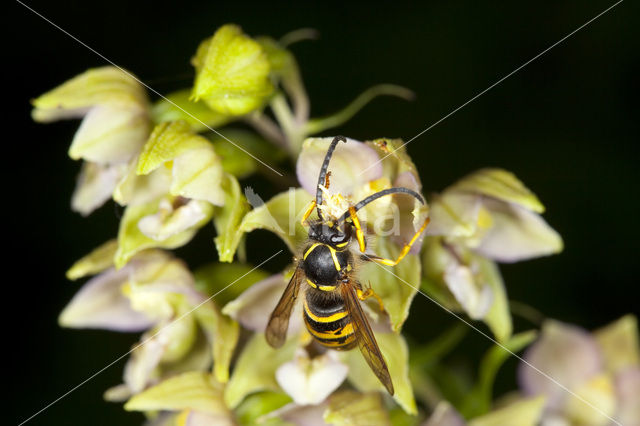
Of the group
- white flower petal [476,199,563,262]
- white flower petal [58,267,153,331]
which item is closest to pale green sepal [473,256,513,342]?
white flower petal [476,199,563,262]

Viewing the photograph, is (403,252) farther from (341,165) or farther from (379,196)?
(341,165)

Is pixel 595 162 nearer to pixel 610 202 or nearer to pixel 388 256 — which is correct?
pixel 610 202

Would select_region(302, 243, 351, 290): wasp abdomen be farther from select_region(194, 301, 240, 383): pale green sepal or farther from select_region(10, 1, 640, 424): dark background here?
select_region(10, 1, 640, 424): dark background

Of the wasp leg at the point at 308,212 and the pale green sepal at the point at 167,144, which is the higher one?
the pale green sepal at the point at 167,144

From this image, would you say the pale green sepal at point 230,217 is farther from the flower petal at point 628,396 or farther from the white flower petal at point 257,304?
the flower petal at point 628,396

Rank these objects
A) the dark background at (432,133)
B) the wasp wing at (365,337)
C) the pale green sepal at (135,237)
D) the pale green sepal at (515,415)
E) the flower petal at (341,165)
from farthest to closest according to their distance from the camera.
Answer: the dark background at (432,133), the pale green sepal at (515,415), the pale green sepal at (135,237), the flower petal at (341,165), the wasp wing at (365,337)

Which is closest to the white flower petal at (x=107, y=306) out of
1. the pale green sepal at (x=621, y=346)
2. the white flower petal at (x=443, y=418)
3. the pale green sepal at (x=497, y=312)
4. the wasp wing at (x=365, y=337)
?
the wasp wing at (x=365, y=337)
